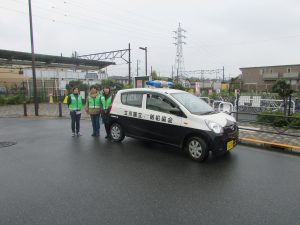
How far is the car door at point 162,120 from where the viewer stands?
5.93m

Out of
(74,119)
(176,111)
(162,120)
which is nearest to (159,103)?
(162,120)

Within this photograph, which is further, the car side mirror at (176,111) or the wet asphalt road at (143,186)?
the car side mirror at (176,111)

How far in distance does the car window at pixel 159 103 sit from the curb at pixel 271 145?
9.53 feet

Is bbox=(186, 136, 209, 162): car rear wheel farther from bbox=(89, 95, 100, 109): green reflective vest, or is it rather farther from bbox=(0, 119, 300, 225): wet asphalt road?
bbox=(89, 95, 100, 109): green reflective vest

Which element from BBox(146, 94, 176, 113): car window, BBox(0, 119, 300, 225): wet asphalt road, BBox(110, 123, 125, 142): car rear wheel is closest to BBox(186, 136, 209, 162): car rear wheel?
BBox(0, 119, 300, 225): wet asphalt road

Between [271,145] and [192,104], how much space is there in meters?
2.69

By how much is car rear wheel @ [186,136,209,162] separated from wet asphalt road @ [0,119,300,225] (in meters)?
0.18

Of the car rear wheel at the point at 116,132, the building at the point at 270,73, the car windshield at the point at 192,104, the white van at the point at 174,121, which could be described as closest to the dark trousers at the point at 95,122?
the car rear wheel at the point at 116,132

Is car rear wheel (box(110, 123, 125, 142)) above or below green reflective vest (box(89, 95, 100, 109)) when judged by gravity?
below

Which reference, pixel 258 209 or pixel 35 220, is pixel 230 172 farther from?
pixel 35 220

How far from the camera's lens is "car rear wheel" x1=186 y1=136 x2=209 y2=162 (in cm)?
547

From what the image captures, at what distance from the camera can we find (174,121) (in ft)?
19.4

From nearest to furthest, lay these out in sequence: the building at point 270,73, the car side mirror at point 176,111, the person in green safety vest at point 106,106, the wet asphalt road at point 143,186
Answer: the wet asphalt road at point 143,186 < the car side mirror at point 176,111 < the person in green safety vest at point 106,106 < the building at point 270,73

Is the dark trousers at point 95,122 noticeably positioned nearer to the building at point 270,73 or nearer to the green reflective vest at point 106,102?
the green reflective vest at point 106,102
